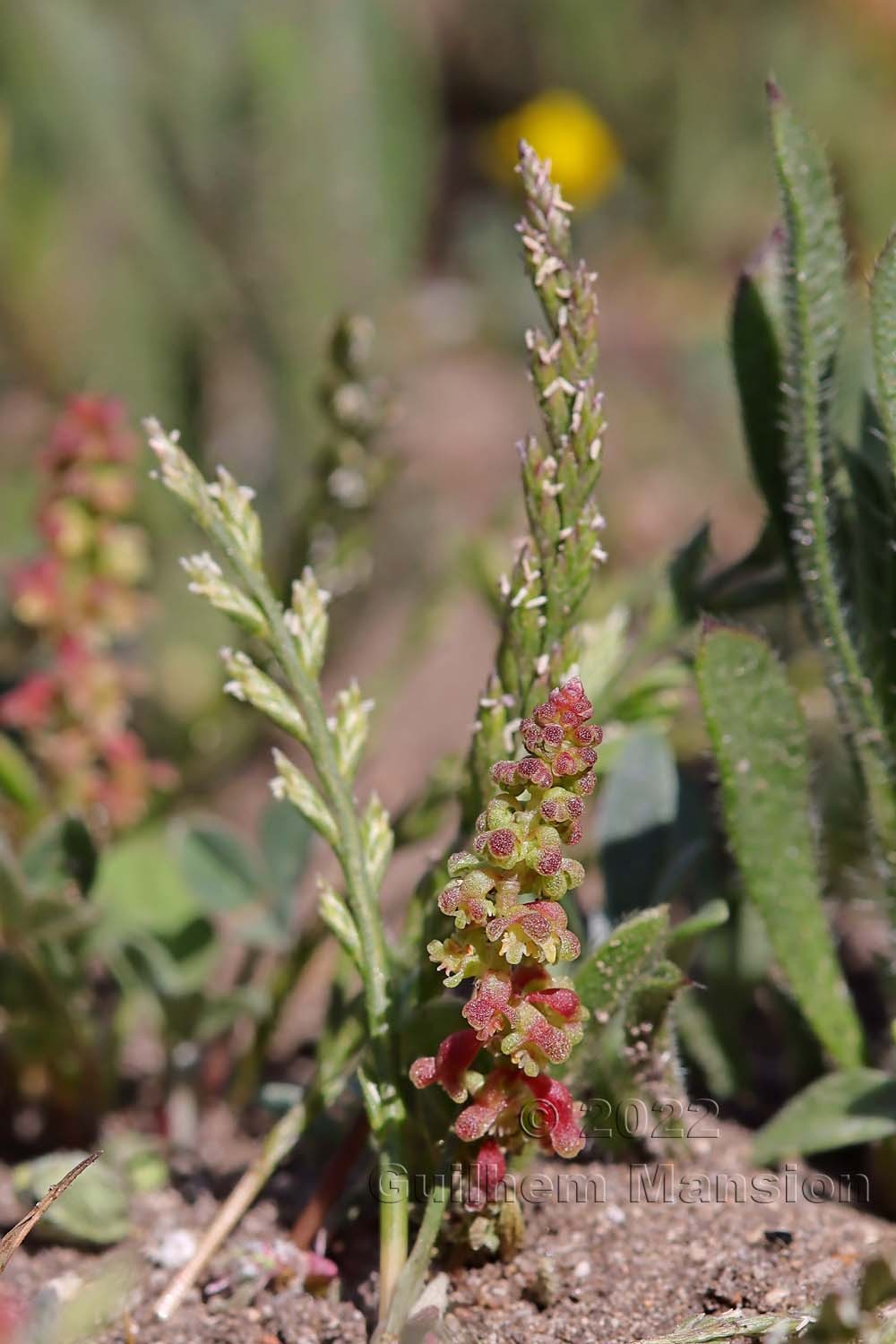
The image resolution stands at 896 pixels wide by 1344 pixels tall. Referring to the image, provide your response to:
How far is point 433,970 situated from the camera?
3.89ft

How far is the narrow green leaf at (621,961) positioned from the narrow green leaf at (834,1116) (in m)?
0.25

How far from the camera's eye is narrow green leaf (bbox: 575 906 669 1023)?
1.12 metres

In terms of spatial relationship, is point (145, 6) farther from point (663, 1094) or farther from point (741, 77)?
point (663, 1094)

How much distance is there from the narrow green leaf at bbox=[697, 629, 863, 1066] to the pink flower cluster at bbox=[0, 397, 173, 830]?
808 millimetres

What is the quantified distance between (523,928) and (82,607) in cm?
99

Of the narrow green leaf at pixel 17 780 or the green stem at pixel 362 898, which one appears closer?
the green stem at pixel 362 898

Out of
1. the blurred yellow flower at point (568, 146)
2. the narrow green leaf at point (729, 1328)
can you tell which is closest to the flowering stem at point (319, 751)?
the narrow green leaf at point (729, 1328)

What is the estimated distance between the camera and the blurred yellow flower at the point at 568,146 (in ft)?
14.3

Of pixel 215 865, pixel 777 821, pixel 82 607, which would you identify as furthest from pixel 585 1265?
pixel 82 607

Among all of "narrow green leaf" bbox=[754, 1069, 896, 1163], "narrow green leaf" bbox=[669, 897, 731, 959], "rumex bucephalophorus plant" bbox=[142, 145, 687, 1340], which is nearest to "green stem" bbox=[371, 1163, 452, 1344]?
"rumex bucephalophorus plant" bbox=[142, 145, 687, 1340]

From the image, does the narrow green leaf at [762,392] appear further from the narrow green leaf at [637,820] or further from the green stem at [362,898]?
the green stem at [362,898]

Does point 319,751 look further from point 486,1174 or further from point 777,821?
point 777,821

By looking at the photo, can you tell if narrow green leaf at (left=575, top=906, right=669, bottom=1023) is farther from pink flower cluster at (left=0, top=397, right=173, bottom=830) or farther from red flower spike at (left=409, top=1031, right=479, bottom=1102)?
pink flower cluster at (left=0, top=397, right=173, bottom=830)

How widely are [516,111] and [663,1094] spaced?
15.4 feet
